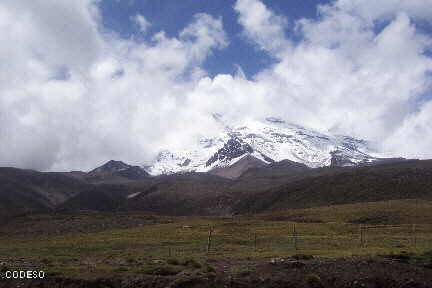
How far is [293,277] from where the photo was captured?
1020 inches

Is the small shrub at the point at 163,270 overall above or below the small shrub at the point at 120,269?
above

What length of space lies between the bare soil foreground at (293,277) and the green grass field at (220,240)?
7.28 ft

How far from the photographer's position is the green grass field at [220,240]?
3894cm

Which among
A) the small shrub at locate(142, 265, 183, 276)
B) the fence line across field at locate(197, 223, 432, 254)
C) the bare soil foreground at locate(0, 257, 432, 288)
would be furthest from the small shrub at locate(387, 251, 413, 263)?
the fence line across field at locate(197, 223, 432, 254)

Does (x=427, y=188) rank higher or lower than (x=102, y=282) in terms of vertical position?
higher

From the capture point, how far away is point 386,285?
24719mm

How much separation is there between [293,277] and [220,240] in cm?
3798

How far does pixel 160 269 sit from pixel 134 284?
2409mm

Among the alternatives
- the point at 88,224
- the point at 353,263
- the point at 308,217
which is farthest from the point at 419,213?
the point at 353,263

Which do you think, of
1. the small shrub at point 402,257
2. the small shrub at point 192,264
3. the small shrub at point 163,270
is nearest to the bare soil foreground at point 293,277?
the small shrub at point 163,270

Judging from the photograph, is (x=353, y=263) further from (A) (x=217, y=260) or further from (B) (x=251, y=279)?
(A) (x=217, y=260)

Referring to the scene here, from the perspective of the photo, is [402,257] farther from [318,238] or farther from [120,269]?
[318,238]

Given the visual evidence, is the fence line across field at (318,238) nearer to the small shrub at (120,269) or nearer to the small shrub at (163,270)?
the small shrub at (120,269)

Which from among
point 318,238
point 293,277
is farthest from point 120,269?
point 318,238
